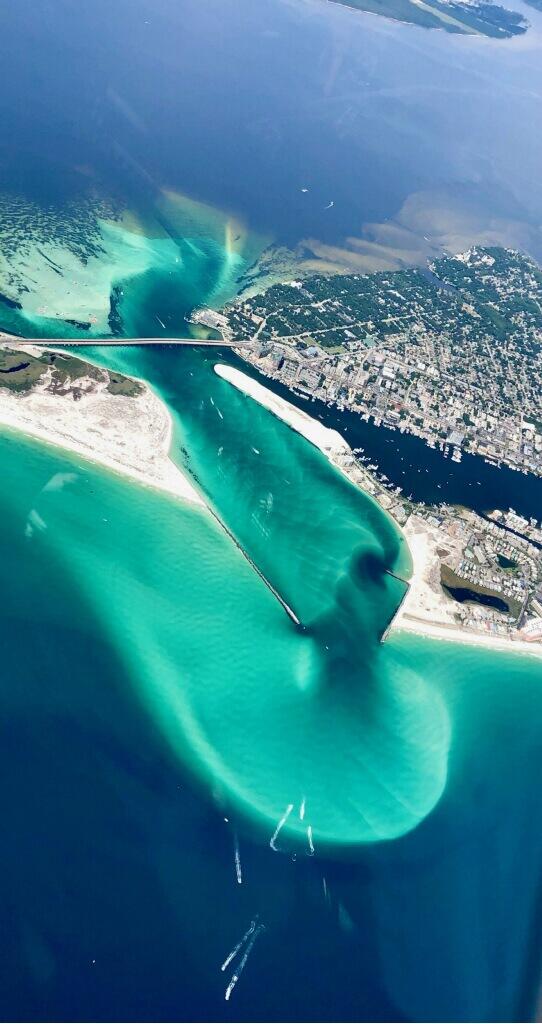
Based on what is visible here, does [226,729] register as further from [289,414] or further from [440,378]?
[440,378]

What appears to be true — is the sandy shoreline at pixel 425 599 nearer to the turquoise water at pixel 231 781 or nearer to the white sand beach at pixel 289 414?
the white sand beach at pixel 289 414

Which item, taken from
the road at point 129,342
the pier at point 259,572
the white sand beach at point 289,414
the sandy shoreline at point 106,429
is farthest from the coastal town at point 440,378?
the sandy shoreline at point 106,429

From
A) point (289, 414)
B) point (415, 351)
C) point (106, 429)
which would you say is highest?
point (415, 351)

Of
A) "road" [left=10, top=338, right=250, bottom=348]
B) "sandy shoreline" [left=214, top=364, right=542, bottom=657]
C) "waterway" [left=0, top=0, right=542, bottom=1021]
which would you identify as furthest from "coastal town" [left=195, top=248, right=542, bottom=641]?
"waterway" [left=0, top=0, right=542, bottom=1021]

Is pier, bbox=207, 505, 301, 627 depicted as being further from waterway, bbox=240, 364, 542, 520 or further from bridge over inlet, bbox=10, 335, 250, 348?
bridge over inlet, bbox=10, 335, 250, 348

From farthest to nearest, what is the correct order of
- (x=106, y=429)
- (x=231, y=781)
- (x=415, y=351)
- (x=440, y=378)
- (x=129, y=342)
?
1. (x=415, y=351)
2. (x=440, y=378)
3. (x=129, y=342)
4. (x=106, y=429)
5. (x=231, y=781)

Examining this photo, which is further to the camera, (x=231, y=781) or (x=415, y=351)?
(x=415, y=351)

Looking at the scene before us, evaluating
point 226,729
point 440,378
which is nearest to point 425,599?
point 226,729
